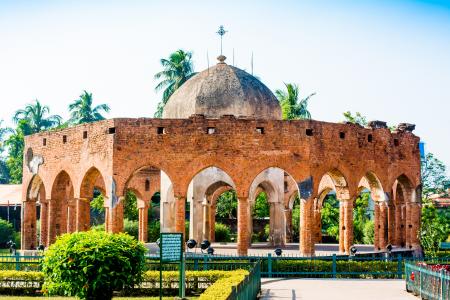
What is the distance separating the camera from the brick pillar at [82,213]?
22.3m

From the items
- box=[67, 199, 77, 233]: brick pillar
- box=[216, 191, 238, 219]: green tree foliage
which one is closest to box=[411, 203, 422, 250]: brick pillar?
box=[67, 199, 77, 233]: brick pillar

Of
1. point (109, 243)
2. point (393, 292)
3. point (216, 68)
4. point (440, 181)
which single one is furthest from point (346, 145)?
point (440, 181)

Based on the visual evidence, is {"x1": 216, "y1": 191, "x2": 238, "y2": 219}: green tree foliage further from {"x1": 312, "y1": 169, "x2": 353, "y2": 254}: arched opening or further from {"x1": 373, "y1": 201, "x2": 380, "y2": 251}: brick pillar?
{"x1": 373, "y1": 201, "x2": 380, "y2": 251}: brick pillar

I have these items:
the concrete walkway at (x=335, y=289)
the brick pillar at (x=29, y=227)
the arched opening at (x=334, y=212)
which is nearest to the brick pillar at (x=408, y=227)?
the arched opening at (x=334, y=212)

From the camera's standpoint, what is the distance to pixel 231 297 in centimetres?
880

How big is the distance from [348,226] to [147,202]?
10394 mm

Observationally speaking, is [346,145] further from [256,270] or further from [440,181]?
[440,181]

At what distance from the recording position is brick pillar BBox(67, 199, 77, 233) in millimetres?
23506

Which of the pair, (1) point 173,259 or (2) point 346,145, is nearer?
(1) point 173,259

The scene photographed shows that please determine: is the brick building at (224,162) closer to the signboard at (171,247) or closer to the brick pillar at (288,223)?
the brick pillar at (288,223)

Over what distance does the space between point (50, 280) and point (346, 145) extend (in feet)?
39.5

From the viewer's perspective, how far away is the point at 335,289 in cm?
1571

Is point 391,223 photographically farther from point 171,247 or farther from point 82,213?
point 171,247

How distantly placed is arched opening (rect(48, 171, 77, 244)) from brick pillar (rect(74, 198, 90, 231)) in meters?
1.24
